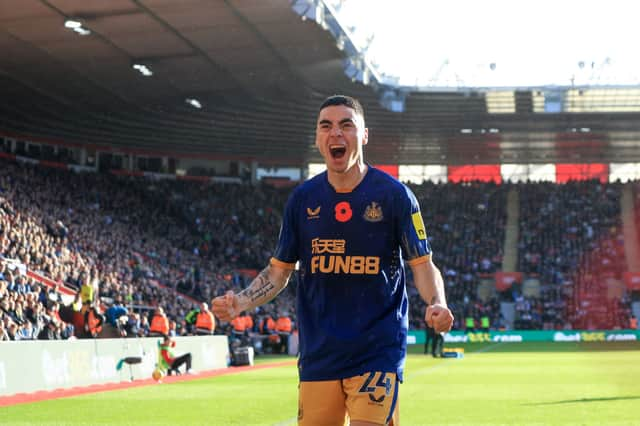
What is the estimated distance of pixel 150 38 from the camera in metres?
37.2

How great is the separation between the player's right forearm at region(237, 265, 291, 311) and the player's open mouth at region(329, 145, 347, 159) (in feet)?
2.65

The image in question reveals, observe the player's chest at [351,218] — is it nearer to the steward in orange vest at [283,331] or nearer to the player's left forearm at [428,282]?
the player's left forearm at [428,282]

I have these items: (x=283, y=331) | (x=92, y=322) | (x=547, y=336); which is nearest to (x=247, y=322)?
(x=283, y=331)

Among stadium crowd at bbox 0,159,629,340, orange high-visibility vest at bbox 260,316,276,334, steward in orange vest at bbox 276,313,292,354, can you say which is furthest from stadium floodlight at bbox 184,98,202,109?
steward in orange vest at bbox 276,313,292,354

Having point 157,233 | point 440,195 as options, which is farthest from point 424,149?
point 157,233

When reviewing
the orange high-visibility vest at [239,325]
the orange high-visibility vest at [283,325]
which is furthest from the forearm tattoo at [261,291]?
the orange high-visibility vest at [283,325]

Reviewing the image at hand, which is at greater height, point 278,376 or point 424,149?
point 424,149

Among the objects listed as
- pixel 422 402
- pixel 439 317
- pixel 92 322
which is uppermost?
pixel 92 322

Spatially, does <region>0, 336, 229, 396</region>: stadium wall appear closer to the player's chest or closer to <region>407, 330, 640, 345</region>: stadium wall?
the player's chest

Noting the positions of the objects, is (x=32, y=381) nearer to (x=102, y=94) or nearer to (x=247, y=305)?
(x=247, y=305)

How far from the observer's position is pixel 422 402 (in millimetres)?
15469

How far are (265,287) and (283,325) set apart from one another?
34.3m

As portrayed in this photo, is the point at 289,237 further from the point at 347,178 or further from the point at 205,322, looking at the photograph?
the point at 205,322

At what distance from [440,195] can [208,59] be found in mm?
27935
